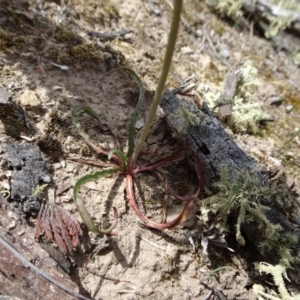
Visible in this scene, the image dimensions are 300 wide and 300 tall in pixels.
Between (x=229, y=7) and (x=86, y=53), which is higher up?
(x=229, y=7)

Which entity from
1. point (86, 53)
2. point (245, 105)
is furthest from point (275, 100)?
point (86, 53)

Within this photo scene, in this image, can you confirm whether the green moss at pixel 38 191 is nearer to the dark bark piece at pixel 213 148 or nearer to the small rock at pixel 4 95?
the small rock at pixel 4 95

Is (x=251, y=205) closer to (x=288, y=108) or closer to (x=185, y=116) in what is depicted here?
(x=185, y=116)

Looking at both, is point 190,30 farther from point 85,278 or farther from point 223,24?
point 85,278

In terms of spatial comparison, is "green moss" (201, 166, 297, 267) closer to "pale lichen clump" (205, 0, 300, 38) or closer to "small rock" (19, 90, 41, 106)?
"small rock" (19, 90, 41, 106)

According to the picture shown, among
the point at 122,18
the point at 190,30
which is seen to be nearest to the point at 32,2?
the point at 122,18

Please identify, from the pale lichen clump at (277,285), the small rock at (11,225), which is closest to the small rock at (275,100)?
the pale lichen clump at (277,285)
